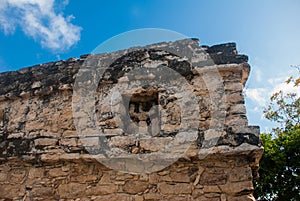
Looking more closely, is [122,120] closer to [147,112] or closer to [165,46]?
[147,112]

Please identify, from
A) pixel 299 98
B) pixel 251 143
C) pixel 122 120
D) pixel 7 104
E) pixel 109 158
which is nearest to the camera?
pixel 251 143

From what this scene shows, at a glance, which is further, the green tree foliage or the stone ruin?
the green tree foliage

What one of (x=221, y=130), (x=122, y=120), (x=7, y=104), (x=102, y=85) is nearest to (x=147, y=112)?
(x=122, y=120)

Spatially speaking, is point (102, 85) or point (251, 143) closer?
point (251, 143)

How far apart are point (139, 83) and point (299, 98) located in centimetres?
908

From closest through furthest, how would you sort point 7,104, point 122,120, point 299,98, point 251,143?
point 251,143 → point 122,120 → point 7,104 → point 299,98

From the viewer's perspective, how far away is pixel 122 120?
3.70 meters

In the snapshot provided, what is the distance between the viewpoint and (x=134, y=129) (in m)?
3.69

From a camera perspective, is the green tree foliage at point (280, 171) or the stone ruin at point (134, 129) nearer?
the stone ruin at point (134, 129)

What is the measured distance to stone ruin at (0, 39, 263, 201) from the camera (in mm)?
3178

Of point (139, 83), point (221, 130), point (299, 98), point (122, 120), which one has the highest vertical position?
point (299, 98)

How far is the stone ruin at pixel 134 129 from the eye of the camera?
3178mm

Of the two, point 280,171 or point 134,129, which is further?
point 280,171

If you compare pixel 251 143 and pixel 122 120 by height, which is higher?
pixel 122 120
